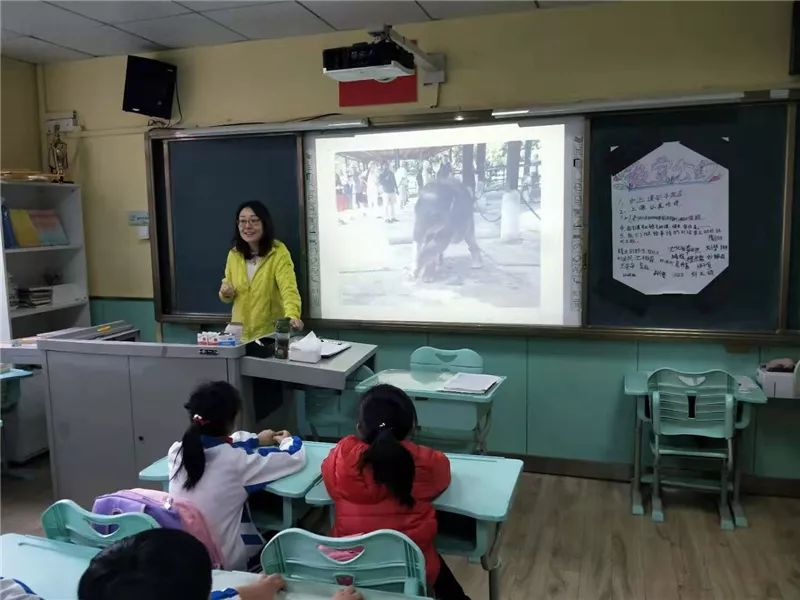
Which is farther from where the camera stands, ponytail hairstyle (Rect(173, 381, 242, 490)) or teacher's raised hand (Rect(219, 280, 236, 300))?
teacher's raised hand (Rect(219, 280, 236, 300))

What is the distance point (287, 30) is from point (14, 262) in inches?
97.8

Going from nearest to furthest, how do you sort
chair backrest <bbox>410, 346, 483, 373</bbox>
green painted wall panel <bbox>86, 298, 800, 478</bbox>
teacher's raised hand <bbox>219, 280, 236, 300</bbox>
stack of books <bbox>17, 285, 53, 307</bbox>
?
chair backrest <bbox>410, 346, 483, 373</bbox> < green painted wall panel <bbox>86, 298, 800, 478</bbox> < teacher's raised hand <bbox>219, 280, 236, 300</bbox> < stack of books <bbox>17, 285, 53, 307</bbox>

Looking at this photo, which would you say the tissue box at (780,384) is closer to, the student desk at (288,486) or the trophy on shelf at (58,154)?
the student desk at (288,486)

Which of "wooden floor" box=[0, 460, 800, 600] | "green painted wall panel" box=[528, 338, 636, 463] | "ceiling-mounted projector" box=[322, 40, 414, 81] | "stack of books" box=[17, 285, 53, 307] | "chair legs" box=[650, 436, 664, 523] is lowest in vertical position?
"wooden floor" box=[0, 460, 800, 600]

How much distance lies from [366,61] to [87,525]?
2.40 m

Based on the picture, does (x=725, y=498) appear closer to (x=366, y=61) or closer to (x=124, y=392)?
(x=366, y=61)

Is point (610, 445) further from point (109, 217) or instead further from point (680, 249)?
point (109, 217)

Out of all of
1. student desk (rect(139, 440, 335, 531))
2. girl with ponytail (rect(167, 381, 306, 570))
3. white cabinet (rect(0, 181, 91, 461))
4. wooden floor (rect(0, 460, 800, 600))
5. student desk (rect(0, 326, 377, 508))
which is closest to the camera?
girl with ponytail (rect(167, 381, 306, 570))

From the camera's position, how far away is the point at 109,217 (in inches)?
190

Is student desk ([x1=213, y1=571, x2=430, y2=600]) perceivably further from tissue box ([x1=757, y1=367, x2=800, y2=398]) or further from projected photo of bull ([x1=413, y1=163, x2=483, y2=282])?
projected photo of bull ([x1=413, y1=163, x2=483, y2=282])

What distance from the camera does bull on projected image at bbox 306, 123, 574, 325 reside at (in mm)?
3838

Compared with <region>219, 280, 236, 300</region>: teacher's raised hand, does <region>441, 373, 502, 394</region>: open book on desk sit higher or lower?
lower

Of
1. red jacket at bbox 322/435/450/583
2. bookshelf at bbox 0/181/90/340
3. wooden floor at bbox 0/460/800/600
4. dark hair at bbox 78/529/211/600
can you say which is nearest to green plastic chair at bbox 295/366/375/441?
wooden floor at bbox 0/460/800/600

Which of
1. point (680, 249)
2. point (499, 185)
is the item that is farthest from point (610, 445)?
point (499, 185)
